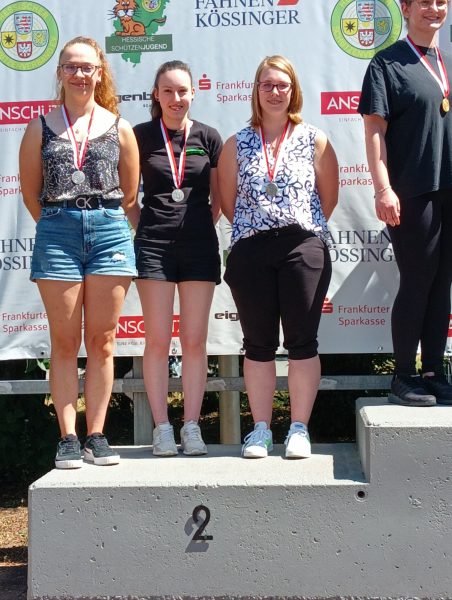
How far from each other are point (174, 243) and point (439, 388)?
4.42ft

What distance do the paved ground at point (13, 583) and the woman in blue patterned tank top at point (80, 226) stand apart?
0.70 metres

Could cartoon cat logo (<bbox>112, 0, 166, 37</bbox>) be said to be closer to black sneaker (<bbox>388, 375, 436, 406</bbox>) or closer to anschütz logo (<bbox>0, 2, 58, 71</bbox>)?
anschütz logo (<bbox>0, 2, 58, 71</bbox>)

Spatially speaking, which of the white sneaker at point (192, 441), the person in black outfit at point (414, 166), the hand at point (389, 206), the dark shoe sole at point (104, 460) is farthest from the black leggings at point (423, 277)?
the dark shoe sole at point (104, 460)

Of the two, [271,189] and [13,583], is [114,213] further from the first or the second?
[13,583]

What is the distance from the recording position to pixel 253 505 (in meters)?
3.49

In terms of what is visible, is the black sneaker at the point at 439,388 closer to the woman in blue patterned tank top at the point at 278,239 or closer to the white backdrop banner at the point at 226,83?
the woman in blue patterned tank top at the point at 278,239

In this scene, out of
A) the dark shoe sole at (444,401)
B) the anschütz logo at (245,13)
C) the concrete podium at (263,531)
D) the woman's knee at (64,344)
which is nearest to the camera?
the concrete podium at (263,531)

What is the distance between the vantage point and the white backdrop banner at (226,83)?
4590mm

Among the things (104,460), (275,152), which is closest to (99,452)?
(104,460)

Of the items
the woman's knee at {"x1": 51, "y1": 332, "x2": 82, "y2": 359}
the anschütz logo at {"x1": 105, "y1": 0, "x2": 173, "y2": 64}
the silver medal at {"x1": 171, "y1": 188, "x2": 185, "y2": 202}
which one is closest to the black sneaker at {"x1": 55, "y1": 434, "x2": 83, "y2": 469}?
the woman's knee at {"x1": 51, "y1": 332, "x2": 82, "y2": 359}

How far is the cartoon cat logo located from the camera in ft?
15.1

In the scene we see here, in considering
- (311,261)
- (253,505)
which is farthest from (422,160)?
(253,505)

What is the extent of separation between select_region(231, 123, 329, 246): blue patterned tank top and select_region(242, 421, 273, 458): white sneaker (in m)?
0.84

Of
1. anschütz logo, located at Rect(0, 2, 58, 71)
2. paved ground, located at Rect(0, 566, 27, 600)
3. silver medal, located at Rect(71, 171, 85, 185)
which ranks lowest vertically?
paved ground, located at Rect(0, 566, 27, 600)
